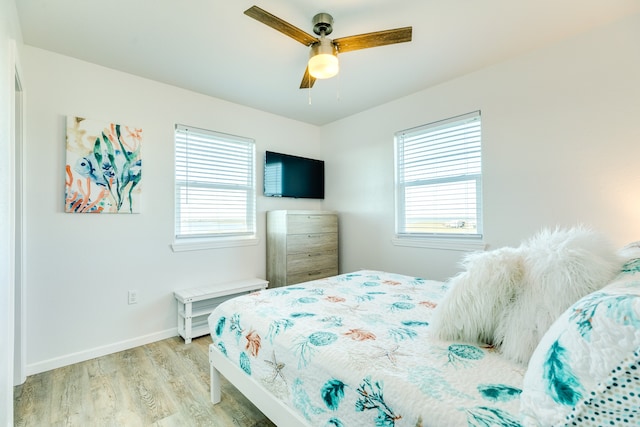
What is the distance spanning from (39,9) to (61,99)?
27.1 inches

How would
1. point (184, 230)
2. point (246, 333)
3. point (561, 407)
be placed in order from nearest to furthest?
point (561, 407) < point (246, 333) < point (184, 230)

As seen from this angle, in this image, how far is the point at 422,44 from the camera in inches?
88.9

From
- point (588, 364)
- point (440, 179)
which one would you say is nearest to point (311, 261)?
point (440, 179)

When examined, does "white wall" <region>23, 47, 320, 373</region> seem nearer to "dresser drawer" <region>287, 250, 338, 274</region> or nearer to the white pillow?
"dresser drawer" <region>287, 250, 338, 274</region>

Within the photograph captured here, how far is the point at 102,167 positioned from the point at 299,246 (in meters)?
2.05

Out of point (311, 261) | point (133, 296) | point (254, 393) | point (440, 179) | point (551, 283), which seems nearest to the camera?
point (551, 283)

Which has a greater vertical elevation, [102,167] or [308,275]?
[102,167]

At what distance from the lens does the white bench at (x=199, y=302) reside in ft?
8.86

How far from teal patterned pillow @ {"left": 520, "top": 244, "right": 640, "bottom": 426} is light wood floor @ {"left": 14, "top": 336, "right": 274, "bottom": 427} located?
148 centimetres

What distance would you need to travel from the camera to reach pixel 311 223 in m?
3.56

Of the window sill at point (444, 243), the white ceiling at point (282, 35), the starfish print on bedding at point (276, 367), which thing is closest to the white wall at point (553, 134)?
the window sill at point (444, 243)

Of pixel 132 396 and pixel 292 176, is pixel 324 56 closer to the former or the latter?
pixel 292 176

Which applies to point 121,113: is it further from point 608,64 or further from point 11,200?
point 608,64

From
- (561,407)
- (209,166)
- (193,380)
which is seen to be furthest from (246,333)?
(209,166)
